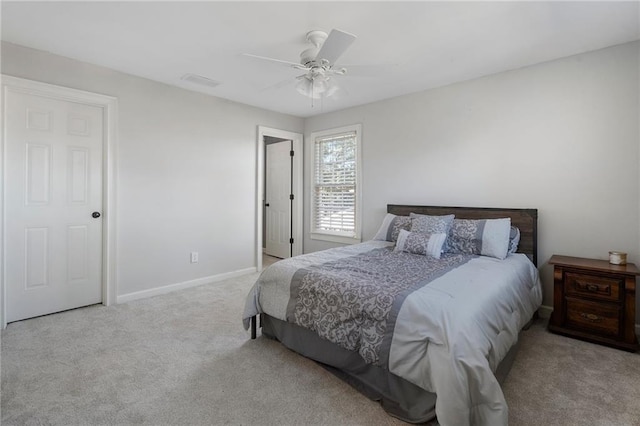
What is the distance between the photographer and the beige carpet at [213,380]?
1651mm

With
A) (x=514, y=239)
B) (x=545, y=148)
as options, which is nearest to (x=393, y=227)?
(x=514, y=239)

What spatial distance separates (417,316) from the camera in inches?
62.5

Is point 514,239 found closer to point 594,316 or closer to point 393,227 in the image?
point 594,316

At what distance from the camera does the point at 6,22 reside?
2.34m

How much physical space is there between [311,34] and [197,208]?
2525 millimetres

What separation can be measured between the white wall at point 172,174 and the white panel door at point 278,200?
94 cm

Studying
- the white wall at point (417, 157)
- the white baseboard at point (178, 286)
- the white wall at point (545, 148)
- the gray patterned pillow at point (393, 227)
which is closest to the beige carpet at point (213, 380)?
the white baseboard at point (178, 286)

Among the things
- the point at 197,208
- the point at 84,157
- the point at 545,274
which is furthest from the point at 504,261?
the point at 84,157

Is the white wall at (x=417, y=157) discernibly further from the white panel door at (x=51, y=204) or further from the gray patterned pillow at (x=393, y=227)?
the gray patterned pillow at (x=393, y=227)

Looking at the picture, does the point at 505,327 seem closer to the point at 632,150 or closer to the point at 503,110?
the point at 632,150

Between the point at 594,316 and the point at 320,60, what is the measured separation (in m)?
2.93

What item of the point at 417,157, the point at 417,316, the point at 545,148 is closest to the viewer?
the point at 417,316

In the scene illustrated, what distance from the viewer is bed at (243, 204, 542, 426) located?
4.60ft

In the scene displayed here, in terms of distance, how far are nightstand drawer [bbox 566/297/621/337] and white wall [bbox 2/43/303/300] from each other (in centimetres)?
372
